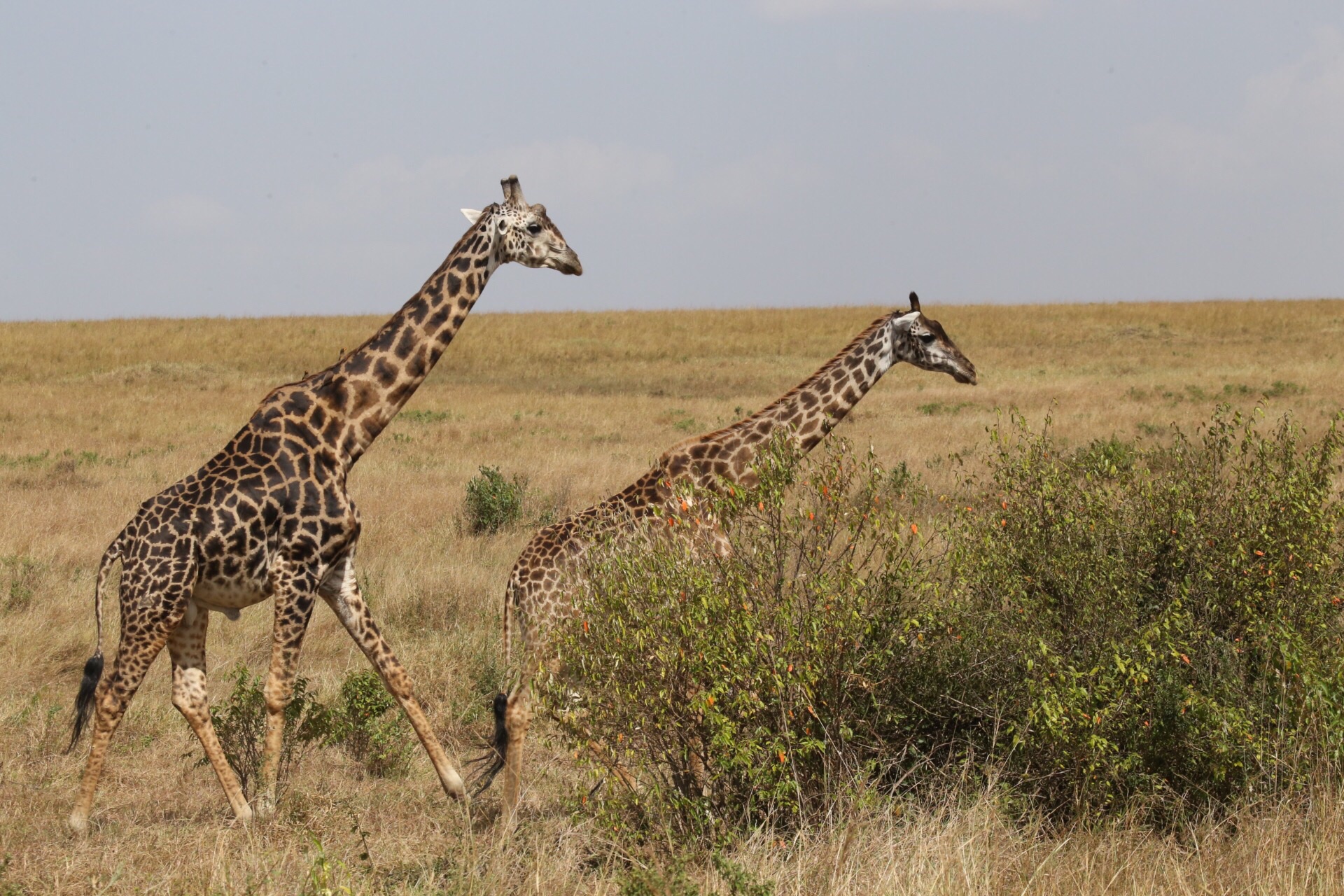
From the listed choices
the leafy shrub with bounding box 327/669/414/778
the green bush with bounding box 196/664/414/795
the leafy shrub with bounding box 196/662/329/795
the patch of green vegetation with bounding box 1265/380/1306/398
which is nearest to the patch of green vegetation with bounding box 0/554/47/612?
the green bush with bounding box 196/664/414/795

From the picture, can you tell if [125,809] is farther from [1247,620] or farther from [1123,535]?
[1247,620]

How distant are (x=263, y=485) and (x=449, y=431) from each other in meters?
Answer: 16.1

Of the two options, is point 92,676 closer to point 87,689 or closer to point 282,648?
point 87,689

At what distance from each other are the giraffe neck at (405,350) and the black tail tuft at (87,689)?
1470 mm

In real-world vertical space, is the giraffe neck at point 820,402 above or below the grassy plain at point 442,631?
above

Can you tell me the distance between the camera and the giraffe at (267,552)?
18.6 ft

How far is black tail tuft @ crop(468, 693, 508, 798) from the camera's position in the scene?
5883 millimetres

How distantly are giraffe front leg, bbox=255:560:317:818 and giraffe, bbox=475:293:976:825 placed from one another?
0.97 metres

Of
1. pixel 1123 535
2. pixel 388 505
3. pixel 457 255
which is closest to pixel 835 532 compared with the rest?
pixel 1123 535

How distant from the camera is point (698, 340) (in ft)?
171

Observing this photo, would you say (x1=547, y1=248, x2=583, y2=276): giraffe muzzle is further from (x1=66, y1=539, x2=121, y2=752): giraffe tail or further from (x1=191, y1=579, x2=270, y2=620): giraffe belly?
(x1=66, y1=539, x2=121, y2=752): giraffe tail

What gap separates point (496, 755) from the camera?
601cm

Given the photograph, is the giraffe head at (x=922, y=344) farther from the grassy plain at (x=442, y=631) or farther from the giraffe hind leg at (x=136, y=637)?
the giraffe hind leg at (x=136, y=637)

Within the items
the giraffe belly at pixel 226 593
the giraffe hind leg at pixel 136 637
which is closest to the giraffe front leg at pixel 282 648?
the giraffe belly at pixel 226 593
